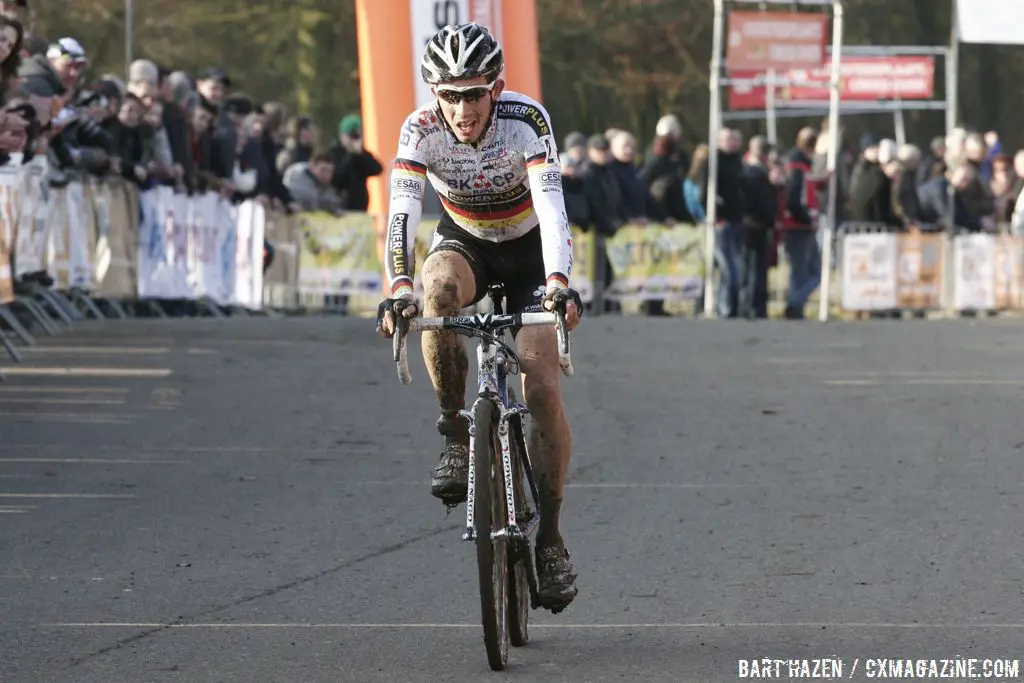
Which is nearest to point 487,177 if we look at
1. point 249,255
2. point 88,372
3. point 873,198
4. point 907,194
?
point 88,372

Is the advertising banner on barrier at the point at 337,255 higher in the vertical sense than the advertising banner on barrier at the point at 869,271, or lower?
higher

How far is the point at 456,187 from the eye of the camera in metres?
7.80

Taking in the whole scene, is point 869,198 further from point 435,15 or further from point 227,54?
point 227,54

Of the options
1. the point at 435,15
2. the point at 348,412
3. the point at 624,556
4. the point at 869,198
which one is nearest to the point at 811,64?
the point at 869,198

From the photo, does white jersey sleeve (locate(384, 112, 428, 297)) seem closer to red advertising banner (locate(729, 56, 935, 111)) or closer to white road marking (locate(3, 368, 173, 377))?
white road marking (locate(3, 368, 173, 377))

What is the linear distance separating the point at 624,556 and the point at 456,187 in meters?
2.02

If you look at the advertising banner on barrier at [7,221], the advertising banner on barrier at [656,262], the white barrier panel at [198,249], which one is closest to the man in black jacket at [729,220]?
the advertising banner on barrier at [656,262]

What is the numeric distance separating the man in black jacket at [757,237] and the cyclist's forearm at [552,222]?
62.4ft

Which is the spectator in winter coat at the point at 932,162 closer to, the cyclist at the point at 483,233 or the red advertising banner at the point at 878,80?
the red advertising banner at the point at 878,80

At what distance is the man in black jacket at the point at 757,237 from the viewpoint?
2666 cm

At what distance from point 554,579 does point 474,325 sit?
2.95ft

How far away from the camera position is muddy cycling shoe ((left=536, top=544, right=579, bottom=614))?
7.43 metres

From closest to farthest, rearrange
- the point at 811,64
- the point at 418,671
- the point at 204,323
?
the point at 418,671 < the point at 204,323 < the point at 811,64

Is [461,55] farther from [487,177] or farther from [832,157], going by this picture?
[832,157]
